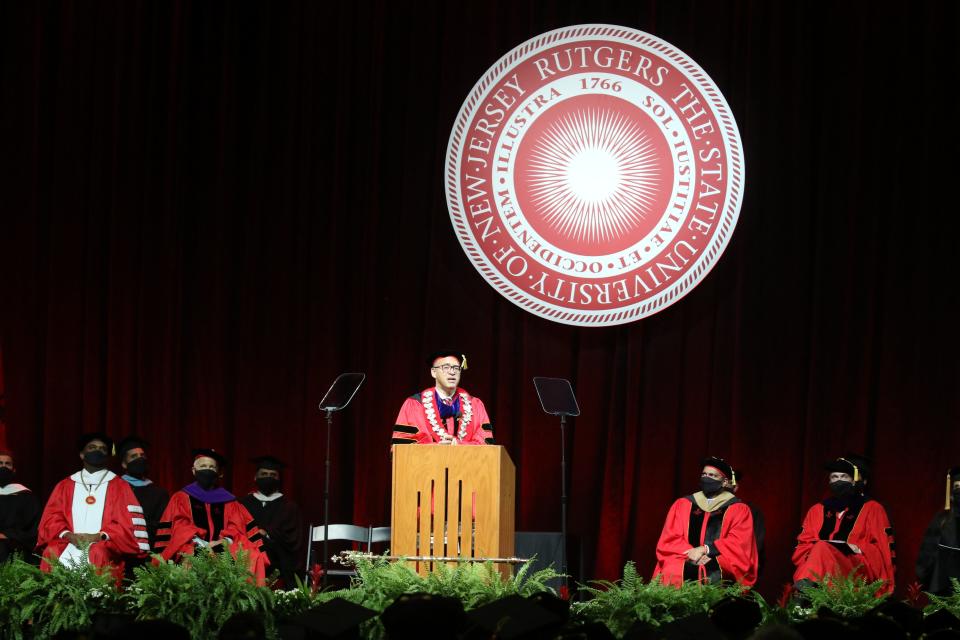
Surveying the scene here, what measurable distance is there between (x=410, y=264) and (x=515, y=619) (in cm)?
559

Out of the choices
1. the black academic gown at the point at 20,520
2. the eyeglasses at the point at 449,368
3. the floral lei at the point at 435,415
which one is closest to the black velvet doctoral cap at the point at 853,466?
the floral lei at the point at 435,415

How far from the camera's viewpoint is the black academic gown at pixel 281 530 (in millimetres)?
7621

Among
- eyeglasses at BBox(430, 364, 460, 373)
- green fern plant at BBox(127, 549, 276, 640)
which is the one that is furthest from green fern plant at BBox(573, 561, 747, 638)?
eyeglasses at BBox(430, 364, 460, 373)

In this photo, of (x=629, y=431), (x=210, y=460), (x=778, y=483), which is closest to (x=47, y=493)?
(x=210, y=460)

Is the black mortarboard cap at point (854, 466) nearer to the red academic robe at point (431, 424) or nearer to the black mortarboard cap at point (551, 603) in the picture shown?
the red academic robe at point (431, 424)

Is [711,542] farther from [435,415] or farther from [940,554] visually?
[435,415]

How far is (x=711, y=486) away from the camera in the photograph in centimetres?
728

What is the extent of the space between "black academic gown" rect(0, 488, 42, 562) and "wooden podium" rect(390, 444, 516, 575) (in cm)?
282

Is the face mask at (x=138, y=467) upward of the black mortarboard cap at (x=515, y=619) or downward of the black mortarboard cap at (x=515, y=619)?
downward

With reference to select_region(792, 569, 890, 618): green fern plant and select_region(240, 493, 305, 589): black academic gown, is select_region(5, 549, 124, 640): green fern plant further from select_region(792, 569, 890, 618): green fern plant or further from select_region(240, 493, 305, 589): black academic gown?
select_region(240, 493, 305, 589): black academic gown

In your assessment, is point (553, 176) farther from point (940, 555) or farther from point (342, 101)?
point (940, 555)

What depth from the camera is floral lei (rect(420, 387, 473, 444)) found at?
6.89m

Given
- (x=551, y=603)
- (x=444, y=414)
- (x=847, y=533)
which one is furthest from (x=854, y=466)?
(x=551, y=603)

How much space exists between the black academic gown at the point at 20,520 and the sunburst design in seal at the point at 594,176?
3.76 m
